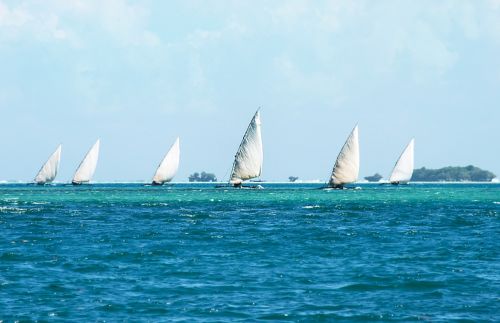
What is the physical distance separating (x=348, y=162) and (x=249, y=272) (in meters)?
106

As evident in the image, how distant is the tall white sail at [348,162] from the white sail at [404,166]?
95.6ft

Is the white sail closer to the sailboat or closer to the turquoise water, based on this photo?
the sailboat

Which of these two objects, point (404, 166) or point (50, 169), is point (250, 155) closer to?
point (404, 166)

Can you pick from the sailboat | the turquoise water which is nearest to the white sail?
the sailboat

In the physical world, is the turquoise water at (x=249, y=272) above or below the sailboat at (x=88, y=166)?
below

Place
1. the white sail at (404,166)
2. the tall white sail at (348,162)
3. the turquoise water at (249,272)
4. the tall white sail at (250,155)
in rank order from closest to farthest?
the turquoise water at (249,272) < the tall white sail at (250,155) < the tall white sail at (348,162) < the white sail at (404,166)


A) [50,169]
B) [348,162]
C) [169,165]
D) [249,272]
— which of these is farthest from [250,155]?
[249,272]

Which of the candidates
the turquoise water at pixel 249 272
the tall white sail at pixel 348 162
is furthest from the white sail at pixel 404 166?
the turquoise water at pixel 249 272

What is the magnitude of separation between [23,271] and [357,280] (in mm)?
11969

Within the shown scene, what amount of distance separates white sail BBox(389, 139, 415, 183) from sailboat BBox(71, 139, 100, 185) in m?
58.6

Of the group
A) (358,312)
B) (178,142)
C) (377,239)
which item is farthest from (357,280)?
(178,142)

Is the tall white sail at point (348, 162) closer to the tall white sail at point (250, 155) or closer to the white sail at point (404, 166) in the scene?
the tall white sail at point (250, 155)

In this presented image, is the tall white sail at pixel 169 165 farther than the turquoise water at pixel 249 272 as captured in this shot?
Yes

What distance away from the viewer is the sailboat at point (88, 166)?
179500 millimetres
